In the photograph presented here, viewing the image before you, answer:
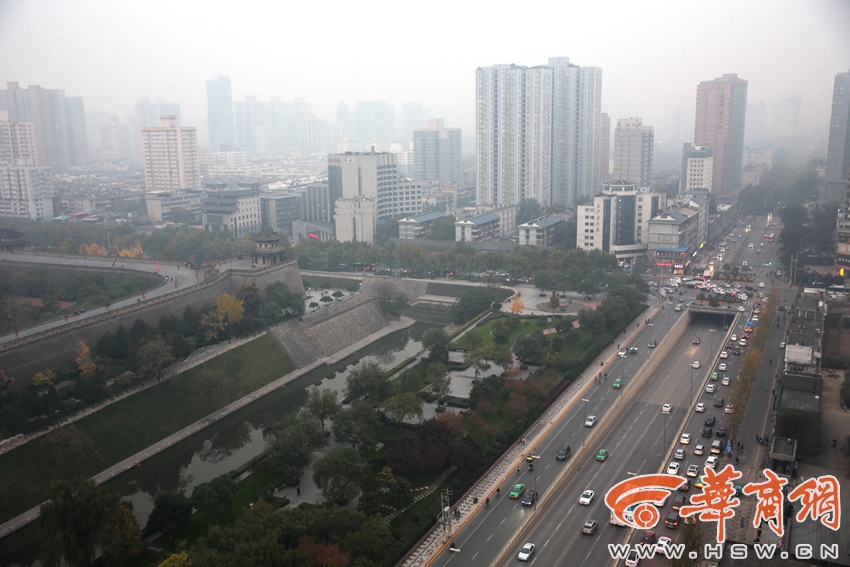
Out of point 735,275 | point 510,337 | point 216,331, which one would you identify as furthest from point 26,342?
point 735,275

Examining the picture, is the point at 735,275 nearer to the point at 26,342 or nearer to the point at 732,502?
the point at 732,502

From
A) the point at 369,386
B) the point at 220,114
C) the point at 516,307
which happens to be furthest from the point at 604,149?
the point at 220,114

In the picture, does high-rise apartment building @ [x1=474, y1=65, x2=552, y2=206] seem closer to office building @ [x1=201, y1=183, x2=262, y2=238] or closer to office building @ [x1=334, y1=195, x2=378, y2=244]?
office building @ [x1=334, y1=195, x2=378, y2=244]

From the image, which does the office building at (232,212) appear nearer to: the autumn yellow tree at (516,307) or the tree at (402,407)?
the autumn yellow tree at (516,307)

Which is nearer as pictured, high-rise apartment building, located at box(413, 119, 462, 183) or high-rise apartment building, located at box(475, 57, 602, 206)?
high-rise apartment building, located at box(475, 57, 602, 206)

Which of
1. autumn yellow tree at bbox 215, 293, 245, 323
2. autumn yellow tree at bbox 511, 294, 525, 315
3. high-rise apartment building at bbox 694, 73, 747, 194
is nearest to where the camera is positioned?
autumn yellow tree at bbox 215, 293, 245, 323

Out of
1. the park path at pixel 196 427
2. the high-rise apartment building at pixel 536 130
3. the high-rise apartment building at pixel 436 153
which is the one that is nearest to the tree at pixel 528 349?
the park path at pixel 196 427

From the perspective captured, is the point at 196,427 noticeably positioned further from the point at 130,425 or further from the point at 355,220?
the point at 355,220

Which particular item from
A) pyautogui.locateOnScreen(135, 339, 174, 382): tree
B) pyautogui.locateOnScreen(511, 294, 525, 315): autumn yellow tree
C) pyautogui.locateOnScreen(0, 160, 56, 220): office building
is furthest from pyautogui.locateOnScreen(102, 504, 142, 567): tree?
pyautogui.locateOnScreen(0, 160, 56, 220): office building
